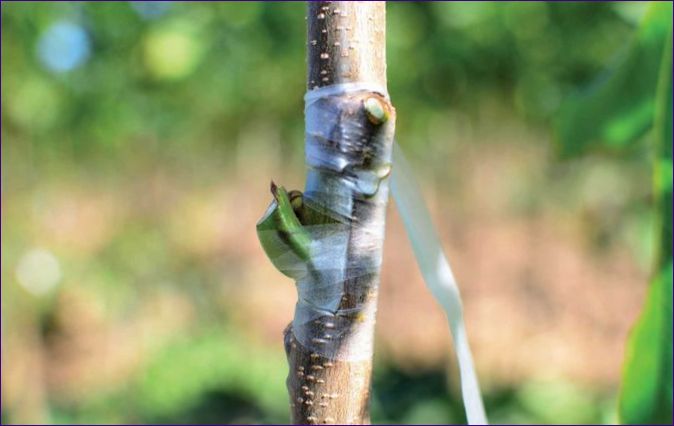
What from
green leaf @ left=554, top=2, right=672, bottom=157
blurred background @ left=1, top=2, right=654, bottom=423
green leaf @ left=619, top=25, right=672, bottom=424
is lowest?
→ green leaf @ left=619, top=25, right=672, bottom=424

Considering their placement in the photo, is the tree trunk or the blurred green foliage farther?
the blurred green foliage

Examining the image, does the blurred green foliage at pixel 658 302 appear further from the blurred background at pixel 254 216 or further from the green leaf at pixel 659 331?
the blurred background at pixel 254 216

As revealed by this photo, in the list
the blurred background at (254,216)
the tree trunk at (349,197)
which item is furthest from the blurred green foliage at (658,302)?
the blurred background at (254,216)

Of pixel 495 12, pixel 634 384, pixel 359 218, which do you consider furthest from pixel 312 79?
pixel 495 12

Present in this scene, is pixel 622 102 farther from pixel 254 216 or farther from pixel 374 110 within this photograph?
pixel 254 216

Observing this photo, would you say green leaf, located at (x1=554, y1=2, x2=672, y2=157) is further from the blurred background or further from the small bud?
the blurred background

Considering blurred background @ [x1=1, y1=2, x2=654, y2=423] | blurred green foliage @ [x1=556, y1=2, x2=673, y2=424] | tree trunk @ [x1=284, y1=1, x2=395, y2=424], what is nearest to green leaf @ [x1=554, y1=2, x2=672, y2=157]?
blurred green foliage @ [x1=556, y1=2, x2=673, y2=424]

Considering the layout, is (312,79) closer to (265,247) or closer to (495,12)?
(265,247)
